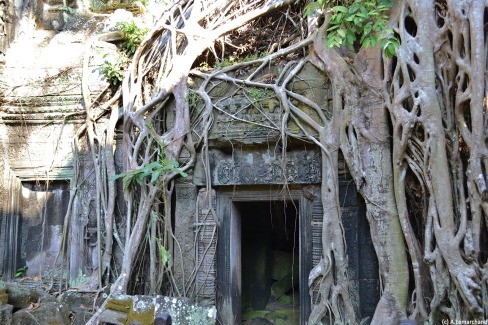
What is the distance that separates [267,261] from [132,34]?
342 centimetres

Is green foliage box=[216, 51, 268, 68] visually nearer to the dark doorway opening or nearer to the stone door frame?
the stone door frame

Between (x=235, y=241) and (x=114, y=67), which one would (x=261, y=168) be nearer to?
(x=235, y=241)

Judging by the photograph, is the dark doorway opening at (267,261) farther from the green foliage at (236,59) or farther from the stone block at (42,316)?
the stone block at (42,316)

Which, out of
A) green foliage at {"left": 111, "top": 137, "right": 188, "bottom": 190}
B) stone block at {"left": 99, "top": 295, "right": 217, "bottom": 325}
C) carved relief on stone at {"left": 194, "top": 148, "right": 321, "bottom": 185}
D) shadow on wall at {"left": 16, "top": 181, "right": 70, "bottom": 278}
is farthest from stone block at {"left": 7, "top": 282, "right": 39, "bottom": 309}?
carved relief on stone at {"left": 194, "top": 148, "right": 321, "bottom": 185}

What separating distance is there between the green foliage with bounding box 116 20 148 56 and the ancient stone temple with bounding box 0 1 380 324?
0.24 metres

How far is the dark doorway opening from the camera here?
6094 mm

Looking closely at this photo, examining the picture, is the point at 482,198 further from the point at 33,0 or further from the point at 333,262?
the point at 33,0

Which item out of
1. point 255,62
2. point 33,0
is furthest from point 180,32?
point 33,0

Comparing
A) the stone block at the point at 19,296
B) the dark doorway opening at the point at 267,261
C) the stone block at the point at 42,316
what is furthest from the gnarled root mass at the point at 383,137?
the dark doorway opening at the point at 267,261

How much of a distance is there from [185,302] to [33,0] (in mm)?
4452

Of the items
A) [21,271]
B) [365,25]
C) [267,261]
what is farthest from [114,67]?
[267,261]

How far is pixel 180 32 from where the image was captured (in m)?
5.04

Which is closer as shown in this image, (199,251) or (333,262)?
(333,262)

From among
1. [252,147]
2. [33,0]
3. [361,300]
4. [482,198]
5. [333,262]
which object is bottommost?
[361,300]
